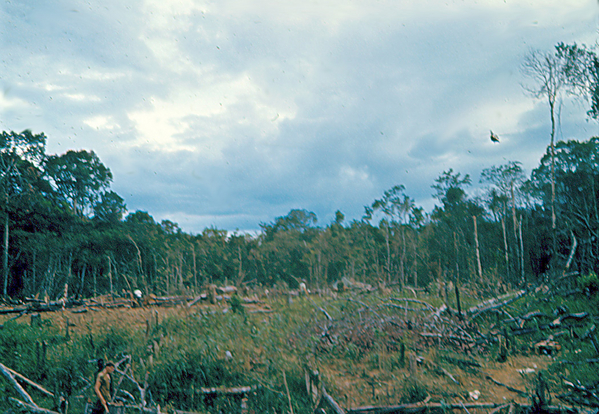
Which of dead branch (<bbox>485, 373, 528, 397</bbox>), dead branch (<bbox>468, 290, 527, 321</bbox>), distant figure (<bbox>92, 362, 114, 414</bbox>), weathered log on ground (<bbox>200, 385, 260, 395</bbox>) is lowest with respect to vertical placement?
weathered log on ground (<bbox>200, 385, 260, 395</bbox>)

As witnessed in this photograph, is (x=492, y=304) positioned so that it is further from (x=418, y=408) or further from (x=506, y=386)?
(x=418, y=408)

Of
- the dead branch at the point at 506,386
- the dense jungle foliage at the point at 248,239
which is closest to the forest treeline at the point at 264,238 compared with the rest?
the dense jungle foliage at the point at 248,239

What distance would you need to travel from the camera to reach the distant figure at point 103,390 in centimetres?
488

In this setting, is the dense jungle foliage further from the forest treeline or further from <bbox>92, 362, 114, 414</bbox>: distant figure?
<bbox>92, 362, 114, 414</bbox>: distant figure

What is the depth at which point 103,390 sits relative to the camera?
5004mm

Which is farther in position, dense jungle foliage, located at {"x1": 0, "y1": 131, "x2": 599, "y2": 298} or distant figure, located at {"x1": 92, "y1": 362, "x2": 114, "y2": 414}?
dense jungle foliage, located at {"x1": 0, "y1": 131, "x2": 599, "y2": 298}

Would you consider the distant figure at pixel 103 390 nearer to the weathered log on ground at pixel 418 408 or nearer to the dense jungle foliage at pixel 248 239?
the weathered log on ground at pixel 418 408

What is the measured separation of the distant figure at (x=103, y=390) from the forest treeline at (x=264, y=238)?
13960 mm

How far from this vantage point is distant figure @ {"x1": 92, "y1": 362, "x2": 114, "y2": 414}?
4.88 meters

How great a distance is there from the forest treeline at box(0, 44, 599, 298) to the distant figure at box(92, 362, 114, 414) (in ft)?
45.8

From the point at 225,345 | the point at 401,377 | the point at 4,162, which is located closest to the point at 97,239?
the point at 4,162

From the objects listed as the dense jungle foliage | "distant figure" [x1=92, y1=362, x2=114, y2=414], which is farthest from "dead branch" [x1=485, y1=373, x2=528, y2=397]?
the dense jungle foliage

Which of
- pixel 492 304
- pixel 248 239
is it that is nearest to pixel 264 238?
pixel 248 239

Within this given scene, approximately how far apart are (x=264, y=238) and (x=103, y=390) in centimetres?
3857
